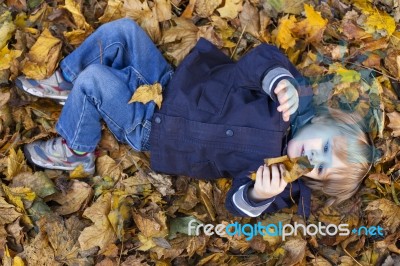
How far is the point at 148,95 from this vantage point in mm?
2137

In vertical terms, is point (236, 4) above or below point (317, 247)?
above

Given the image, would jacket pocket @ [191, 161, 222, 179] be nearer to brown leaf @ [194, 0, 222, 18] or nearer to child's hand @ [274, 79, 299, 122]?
child's hand @ [274, 79, 299, 122]

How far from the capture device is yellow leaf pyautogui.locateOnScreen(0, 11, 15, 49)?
2.18 metres

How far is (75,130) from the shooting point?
2.12 meters

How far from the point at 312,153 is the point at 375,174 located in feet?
1.54

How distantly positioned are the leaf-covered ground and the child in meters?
0.10

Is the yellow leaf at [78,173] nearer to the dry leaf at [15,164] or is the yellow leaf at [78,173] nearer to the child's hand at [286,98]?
the dry leaf at [15,164]

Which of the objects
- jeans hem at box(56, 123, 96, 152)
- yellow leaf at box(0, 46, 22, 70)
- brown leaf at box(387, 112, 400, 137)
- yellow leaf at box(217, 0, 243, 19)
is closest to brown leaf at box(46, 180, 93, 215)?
jeans hem at box(56, 123, 96, 152)

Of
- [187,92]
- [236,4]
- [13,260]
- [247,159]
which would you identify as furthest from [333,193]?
[13,260]

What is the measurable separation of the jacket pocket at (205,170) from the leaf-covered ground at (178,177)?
0.10 metres

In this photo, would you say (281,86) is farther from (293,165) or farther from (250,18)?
(250,18)

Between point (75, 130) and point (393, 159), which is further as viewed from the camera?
point (393, 159)

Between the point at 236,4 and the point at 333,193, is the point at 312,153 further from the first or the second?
the point at 236,4

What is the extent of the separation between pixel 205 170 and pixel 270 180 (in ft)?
1.22
